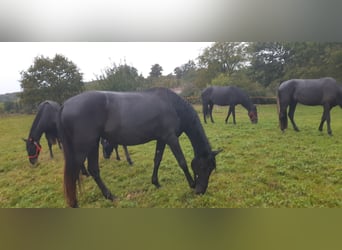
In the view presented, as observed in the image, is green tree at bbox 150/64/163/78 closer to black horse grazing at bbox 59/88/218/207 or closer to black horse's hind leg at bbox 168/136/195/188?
black horse grazing at bbox 59/88/218/207

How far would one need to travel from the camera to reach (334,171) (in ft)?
4.86

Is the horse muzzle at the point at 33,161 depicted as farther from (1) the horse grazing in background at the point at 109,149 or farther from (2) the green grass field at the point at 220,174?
(1) the horse grazing in background at the point at 109,149

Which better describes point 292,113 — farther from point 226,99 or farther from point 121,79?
point 121,79

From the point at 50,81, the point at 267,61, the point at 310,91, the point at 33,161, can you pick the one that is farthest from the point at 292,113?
the point at 33,161

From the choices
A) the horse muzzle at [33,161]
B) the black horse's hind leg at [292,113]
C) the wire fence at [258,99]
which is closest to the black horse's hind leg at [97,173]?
the horse muzzle at [33,161]

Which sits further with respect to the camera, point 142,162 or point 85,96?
point 142,162

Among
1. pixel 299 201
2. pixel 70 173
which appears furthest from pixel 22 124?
pixel 299 201

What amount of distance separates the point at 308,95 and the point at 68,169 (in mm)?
1787

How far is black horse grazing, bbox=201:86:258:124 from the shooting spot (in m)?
1.61

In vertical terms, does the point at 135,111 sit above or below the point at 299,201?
above

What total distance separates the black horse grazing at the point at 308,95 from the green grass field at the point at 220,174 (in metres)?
0.05
